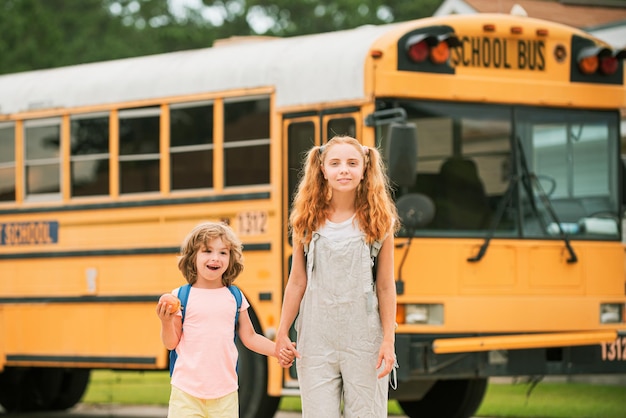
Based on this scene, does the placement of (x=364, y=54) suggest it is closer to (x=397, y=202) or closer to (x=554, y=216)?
(x=397, y=202)

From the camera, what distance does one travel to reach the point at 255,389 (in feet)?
33.8

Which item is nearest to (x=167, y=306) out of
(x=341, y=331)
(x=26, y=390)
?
(x=341, y=331)

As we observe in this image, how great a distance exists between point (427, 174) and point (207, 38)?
3481cm

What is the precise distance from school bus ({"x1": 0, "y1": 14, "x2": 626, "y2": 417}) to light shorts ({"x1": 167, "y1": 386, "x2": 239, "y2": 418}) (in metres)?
3.44

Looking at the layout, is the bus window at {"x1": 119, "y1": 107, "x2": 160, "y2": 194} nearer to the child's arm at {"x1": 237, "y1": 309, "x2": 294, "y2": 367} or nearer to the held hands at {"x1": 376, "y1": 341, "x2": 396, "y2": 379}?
the child's arm at {"x1": 237, "y1": 309, "x2": 294, "y2": 367}

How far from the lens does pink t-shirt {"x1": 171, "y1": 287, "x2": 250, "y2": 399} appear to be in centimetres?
595

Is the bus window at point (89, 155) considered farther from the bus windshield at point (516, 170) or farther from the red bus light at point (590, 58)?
the red bus light at point (590, 58)

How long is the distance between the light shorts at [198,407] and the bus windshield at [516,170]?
3.82 meters

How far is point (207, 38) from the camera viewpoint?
1740 inches

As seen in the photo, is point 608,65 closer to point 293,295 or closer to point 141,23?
point 293,295

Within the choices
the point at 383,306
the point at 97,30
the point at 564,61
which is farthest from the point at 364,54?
Answer: the point at 97,30

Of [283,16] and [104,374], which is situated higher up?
[283,16]

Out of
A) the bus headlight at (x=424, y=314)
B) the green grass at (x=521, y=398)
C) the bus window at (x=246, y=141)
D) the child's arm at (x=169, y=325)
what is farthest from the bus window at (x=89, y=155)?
the child's arm at (x=169, y=325)

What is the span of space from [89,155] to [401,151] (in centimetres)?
297
